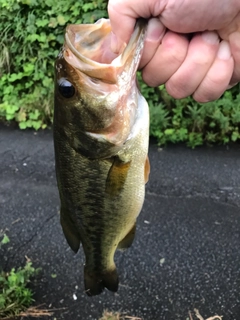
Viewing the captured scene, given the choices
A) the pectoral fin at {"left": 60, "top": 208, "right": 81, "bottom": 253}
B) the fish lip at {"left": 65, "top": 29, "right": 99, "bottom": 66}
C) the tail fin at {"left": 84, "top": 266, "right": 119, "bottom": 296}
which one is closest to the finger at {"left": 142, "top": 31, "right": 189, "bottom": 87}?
the fish lip at {"left": 65, "top": 29, "right": 99, "bottom": 66}

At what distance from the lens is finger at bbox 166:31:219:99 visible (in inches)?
66.0

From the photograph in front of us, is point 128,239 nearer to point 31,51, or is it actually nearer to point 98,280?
point 98,280

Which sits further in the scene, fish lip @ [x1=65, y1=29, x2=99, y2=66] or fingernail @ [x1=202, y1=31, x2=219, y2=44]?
fingernail @ [x1=202, y1=31, x2=219, y2=44]

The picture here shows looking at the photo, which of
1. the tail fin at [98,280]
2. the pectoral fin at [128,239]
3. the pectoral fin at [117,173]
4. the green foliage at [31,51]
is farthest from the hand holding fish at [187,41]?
the green foliage at [31,51]

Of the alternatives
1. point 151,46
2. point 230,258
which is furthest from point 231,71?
point 230,258

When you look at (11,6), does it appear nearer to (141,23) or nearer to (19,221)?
(19,221)

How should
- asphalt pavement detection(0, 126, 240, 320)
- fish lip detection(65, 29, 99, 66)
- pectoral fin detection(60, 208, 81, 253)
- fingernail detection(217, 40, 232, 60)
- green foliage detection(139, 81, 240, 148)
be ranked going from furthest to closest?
green foliage detection(139, 81, 240, 148), asphalt pavement detection(0, 126, 240, 320), pectoral fin detection(60, 208, 81, 253), fingernail detection(217, 40, 232, 60), fish lip detection(65, 29, 99, 66)

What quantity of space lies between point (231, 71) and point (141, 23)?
438mm

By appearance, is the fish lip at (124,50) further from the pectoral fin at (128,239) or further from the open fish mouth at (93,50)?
the pectoral fin at (128,239)

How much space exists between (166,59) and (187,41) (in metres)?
0.10

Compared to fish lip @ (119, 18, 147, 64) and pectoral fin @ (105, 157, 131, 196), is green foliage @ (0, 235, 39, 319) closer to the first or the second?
pectoral fin @ (105, 157, 131, 196)

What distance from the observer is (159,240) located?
4.01m

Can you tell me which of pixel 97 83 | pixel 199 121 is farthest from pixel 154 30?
pixel 199 121

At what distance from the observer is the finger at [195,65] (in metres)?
1.68
